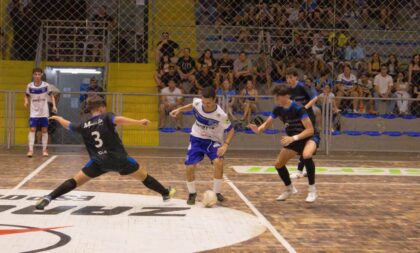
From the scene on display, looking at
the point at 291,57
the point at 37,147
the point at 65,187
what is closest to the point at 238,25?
the point at 291,57

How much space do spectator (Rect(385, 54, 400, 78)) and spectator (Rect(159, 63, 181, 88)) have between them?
6690mm

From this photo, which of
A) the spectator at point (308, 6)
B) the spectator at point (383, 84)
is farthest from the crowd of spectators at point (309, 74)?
the spectator at point (308, 6)

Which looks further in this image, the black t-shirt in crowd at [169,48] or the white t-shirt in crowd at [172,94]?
the black t-shirt in crowd at [169,48]

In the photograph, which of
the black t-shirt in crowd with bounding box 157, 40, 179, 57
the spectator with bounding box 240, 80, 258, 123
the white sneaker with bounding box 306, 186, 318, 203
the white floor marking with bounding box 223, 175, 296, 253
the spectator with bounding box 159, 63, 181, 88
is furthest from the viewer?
the black t-shirt in crowd with bounding box 157, 40, 179, 57

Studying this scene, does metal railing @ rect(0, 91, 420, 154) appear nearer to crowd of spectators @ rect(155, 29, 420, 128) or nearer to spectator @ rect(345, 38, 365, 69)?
crowd of spectators @ rect(155, 29, 420, 128)

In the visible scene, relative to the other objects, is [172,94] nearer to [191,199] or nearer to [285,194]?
[285,194]

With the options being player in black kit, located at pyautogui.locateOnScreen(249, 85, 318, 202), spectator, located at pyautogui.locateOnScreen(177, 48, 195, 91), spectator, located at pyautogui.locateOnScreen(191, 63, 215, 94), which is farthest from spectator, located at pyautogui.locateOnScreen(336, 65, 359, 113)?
player in black kit, located at pyautogui.locateOnScreen(249, 85, 318, 202)

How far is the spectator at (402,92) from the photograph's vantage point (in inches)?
758

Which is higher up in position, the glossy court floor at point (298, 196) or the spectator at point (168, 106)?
the spectator at point (168, 106)

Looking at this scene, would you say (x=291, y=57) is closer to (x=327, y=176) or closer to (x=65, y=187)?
(x=327, y=176)

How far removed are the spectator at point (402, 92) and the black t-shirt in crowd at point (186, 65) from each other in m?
6.12

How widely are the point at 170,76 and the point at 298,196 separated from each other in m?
10.4

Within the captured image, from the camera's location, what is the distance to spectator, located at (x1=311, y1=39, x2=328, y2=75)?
68.8 feet

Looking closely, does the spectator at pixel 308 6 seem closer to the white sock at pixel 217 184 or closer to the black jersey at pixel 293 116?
the black jersey at pixel 293 116
